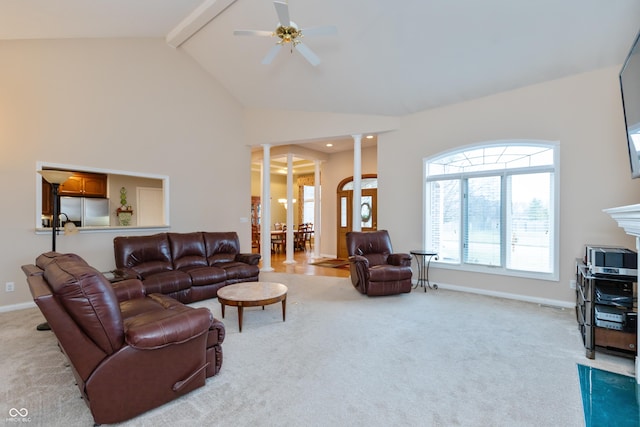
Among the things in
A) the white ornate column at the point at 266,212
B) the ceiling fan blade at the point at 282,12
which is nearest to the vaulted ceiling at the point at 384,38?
the ceiling fan blade at the point at 282,12

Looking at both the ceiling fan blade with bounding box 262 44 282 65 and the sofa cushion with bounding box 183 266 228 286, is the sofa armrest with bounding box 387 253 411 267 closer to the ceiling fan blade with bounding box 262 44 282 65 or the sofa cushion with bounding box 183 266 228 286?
the sofa cushion with bounding box 183 266 228 286

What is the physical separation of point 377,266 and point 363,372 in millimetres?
2527

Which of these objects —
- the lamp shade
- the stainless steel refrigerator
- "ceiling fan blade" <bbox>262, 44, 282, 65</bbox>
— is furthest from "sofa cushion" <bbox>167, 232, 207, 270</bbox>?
"ceiling fan blade" <bbox>262, 44, 282, 65</bbox>

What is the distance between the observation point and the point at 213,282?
14.9 ft

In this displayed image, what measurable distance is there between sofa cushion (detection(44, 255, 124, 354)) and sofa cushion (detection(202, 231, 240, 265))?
3354mm

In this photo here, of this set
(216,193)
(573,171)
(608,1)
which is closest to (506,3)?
(608,1)

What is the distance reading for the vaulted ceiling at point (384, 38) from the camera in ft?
11.7

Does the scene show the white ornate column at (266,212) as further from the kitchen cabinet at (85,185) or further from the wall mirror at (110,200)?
the kitchen cabinet at (85,185)

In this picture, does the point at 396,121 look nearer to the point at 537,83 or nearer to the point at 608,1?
the point at 537,83

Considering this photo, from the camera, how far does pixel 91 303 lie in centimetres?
174

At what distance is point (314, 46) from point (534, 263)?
4.83 m

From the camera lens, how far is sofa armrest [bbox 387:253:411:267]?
4.88 meters

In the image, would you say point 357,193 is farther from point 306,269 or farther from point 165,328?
point 165,328

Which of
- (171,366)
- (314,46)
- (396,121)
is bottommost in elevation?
(171,366)
